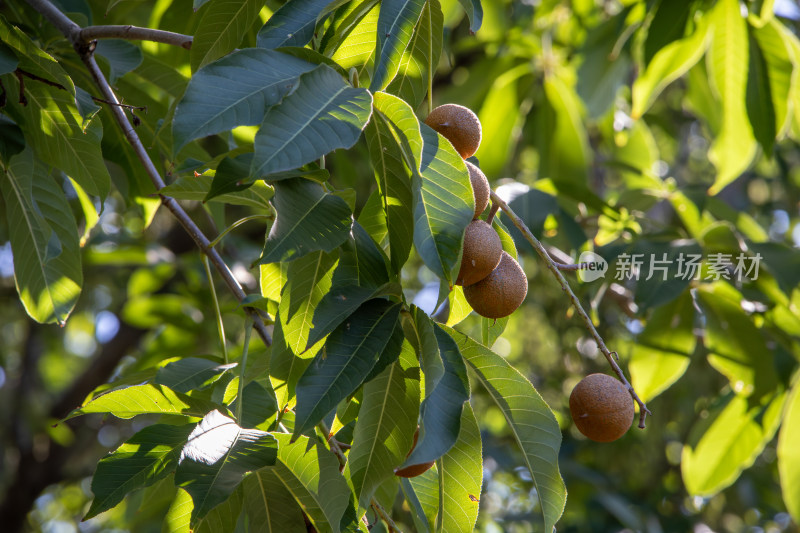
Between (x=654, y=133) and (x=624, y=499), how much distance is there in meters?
1.99

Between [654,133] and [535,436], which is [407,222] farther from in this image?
[654,133]

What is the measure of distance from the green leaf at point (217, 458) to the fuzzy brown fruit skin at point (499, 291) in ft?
0.88

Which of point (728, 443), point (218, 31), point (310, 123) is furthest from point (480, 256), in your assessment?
point (728, 443)

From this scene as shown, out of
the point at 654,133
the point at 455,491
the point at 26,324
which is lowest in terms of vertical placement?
the point at 26,324

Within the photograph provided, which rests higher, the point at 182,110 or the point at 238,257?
the point at 182,110

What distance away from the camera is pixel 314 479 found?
2.68 feet

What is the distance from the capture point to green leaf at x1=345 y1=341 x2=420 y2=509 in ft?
2.62

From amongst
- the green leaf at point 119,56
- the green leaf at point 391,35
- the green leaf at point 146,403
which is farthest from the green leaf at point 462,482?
the green leaf at point 119,56

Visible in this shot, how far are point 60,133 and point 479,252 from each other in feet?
2.30

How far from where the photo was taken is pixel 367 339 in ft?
2.56

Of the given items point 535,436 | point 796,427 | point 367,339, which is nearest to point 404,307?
point 367,339

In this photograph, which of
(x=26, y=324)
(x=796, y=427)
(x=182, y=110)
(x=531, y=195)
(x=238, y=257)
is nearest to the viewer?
(x=182, y=110)

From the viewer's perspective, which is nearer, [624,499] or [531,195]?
[531,195]

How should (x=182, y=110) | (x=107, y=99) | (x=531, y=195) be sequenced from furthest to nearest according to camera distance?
1. (x=531, y=195)
2. (x=107, y=99)
3. (x=182, y=110)
